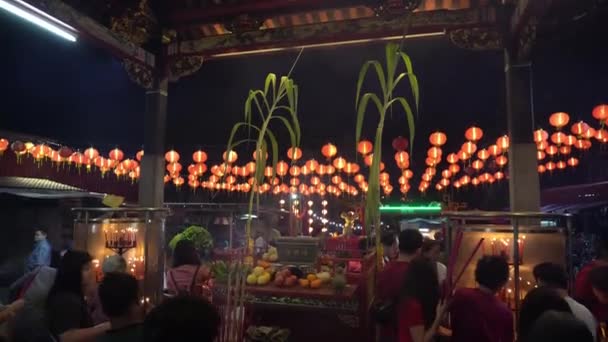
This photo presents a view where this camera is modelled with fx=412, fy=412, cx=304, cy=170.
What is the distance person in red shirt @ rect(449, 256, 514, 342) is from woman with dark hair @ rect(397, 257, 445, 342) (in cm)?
13

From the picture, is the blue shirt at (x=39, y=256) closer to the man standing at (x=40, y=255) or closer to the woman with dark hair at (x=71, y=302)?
the man standing at (x=40, y=255)

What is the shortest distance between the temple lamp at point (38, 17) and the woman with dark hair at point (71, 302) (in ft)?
9.83

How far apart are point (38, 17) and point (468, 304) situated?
5.09 m

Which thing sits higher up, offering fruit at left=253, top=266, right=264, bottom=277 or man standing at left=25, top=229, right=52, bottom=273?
offering fruit at left=253, top=266, right=264, bottom=277

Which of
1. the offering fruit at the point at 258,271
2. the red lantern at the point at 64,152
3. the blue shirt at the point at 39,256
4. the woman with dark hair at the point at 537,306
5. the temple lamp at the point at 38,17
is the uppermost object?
the temple lamp at the point at 38,17

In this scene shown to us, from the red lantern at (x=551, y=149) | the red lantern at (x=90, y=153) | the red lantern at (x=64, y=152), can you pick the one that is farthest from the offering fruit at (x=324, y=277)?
the red lantern at (x=64, y=152)

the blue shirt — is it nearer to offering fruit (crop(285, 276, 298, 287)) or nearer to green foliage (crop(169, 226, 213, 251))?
green foliage (crop(169, 226, 213, 251))

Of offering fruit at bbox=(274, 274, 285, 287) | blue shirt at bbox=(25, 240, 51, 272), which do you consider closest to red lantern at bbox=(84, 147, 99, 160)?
blue shirt at bbox=(25, 240, 51, 272)

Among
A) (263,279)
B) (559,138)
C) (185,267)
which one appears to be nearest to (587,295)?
(263,279)

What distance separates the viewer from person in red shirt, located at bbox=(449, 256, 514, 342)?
102 inches

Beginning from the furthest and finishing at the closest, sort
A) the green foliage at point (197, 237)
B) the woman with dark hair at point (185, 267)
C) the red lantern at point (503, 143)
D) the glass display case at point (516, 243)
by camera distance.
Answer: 1. the red lantern at point (503, 143)
2. the green foliage at point (197, 237)
3. the woman with dark hair at point (185, 267)
4. the glass display case at point (516, 243)

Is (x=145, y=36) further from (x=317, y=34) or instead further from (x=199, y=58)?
(x=317, y=34)

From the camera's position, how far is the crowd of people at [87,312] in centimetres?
157

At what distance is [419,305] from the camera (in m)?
2.56
